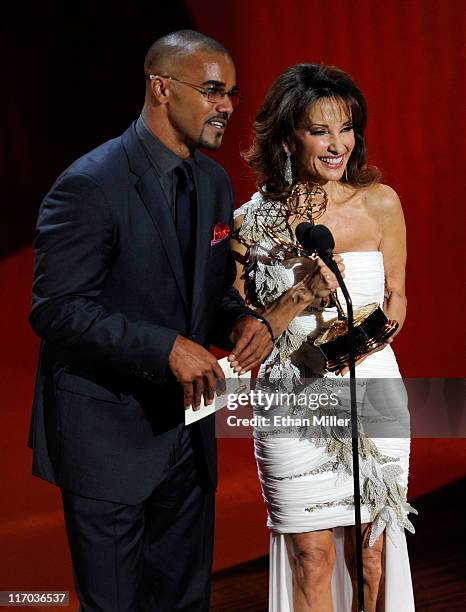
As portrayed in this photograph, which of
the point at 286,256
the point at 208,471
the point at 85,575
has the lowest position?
the point at 85,575

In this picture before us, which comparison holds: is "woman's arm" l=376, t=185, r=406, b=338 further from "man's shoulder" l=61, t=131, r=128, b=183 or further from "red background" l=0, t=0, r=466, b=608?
"man's shoulder" l=61, t=131, r=128, b=183

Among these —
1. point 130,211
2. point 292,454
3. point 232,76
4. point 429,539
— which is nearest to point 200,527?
point 292,454

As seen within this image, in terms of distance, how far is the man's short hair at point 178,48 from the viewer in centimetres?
215

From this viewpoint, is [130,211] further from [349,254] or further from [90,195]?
[349,254]

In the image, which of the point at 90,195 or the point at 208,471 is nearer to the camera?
the point at 90,195

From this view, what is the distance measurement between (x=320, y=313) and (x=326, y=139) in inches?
17.3

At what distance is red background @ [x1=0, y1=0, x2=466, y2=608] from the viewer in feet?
10.0

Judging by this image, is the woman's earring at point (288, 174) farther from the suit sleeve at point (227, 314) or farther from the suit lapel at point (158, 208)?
the suit lapel at point (158, 208)

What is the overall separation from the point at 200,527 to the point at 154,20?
1564 mm

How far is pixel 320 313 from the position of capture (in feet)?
9.00

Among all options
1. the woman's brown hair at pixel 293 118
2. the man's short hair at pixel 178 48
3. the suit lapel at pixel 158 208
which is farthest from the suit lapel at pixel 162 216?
the woman's brown hair at pixel 293 118

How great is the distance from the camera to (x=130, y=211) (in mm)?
2100

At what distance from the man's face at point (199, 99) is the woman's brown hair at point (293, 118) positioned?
533mm

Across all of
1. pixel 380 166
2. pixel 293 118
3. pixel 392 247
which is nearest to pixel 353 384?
pixel 392 247
